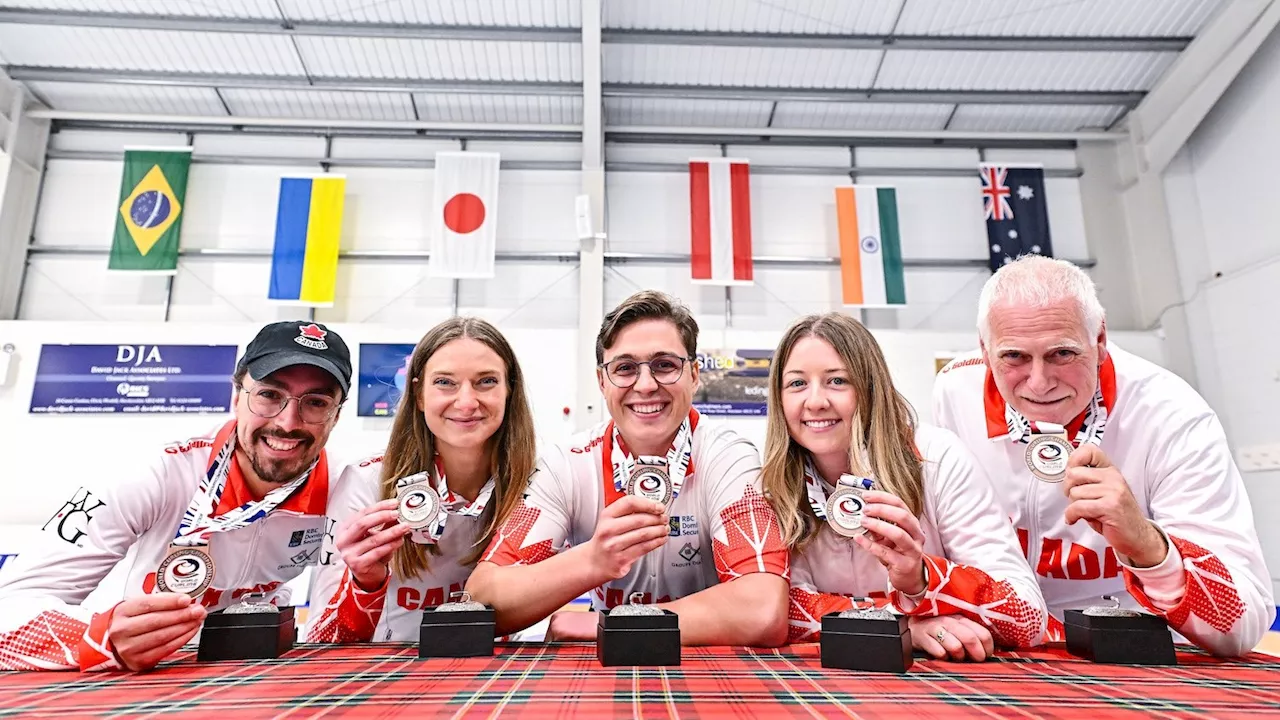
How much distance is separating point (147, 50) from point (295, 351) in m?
9.81

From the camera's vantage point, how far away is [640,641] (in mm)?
1454

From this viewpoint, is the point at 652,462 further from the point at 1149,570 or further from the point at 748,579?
the point at 1149,570

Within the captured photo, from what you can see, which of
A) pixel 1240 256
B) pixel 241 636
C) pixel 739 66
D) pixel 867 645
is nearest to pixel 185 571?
pixel 241 636

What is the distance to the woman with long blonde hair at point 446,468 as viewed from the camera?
7.57ft

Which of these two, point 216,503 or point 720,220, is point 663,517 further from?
point 720,220

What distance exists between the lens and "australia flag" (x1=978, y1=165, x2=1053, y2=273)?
9.86m

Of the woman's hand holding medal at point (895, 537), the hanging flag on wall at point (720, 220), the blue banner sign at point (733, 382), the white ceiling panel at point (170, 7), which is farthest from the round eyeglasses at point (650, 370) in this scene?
the white ceiling panel at point (170, 7)

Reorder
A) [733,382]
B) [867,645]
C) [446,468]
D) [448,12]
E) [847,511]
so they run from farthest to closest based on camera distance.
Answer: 1. [733,382]
2. [448,12]
3. [446,468]
4. [847,511]
5. [867,645]

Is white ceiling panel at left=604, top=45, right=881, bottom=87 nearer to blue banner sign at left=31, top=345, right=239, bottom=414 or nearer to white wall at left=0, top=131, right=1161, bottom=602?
white wall at left=0, top=131, right=1161, bottom=602

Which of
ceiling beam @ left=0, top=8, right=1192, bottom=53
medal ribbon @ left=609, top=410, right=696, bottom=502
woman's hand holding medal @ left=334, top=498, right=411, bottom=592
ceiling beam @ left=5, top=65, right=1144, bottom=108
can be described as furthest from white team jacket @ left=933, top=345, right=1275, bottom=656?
ceiling beam @ left=5, top=65, right=1144, bottom=108

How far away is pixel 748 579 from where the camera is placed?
73.4 inches

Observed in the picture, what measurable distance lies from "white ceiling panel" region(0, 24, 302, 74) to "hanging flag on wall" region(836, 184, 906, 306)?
8.35 metres

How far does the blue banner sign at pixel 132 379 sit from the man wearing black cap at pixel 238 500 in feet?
24.4

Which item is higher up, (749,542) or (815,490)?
(815,490)
